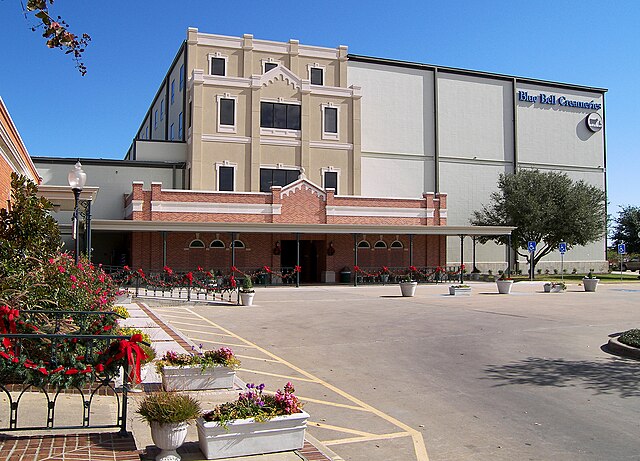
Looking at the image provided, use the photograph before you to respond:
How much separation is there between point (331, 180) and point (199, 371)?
3314 centimetres

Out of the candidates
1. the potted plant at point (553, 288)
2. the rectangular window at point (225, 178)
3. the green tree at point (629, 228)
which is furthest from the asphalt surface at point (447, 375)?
the green tree at point (629, 228)

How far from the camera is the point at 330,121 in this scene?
1646 inches

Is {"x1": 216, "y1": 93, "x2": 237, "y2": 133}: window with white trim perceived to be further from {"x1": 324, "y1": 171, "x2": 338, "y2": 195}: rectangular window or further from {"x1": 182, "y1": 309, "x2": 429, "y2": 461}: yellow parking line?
{"x1": 182, "y1": 309, "x2": 429, "y2": 461}: yellow parking line

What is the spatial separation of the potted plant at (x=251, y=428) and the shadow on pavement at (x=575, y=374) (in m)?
4.73

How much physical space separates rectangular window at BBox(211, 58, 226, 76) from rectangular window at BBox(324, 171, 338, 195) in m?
9.90

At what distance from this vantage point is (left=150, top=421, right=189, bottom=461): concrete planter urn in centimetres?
559

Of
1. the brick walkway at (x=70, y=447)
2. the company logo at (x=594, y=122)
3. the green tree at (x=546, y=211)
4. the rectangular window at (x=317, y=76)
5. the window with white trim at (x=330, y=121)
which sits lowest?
the brick walkway at (x=70, y=447)

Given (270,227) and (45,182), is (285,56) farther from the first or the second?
(45,182)

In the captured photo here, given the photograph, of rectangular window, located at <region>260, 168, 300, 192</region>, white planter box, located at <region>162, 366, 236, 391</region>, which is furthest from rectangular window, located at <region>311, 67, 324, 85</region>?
white planter box, located at <region>162, 366, 236, 391</region>

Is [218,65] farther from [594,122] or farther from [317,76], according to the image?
[594,122]

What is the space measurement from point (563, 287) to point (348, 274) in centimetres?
1253

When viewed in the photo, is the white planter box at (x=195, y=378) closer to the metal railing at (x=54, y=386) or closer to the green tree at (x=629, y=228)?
the metal railing at (x=54, y=386)

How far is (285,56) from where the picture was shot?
4350 cm

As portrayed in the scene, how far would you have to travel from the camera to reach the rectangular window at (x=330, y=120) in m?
41.7
